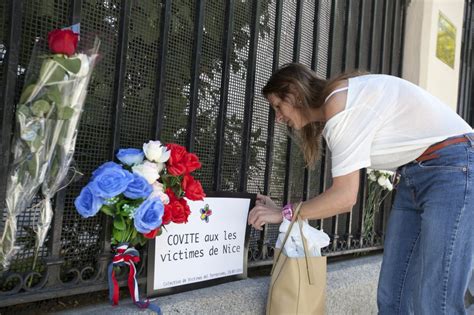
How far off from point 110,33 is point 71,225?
84cm

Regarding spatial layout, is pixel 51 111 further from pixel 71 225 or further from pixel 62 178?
pixel 71 225

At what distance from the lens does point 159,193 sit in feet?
6.36

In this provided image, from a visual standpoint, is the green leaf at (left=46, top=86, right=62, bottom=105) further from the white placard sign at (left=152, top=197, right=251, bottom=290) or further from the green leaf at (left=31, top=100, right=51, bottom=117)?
the white placard sign at (left=152, top=197, right=251, bottom=290)

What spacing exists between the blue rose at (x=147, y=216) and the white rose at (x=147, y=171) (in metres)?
0.09

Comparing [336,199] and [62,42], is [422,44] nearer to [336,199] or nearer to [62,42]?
[336,199]

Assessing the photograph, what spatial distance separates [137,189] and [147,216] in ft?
0.37

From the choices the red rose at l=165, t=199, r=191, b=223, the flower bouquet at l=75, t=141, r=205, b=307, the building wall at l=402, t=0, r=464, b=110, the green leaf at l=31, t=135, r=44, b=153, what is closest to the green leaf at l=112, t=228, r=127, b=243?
the flower bouquet at l=75, t=141, r=205, b=307

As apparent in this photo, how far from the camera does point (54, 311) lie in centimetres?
196

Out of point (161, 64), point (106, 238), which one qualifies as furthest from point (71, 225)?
point (161, 64)

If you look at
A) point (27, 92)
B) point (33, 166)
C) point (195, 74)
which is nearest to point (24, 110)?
point (27, 92)

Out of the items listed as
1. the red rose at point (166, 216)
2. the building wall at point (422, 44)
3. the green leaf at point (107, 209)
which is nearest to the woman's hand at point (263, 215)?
the red rose at point (166, 216)

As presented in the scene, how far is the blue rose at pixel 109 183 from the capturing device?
1.78m

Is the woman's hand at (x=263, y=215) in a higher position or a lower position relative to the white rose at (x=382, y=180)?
lower

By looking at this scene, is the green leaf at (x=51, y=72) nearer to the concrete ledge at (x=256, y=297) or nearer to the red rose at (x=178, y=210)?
the red rose at (x=178, y=210)
